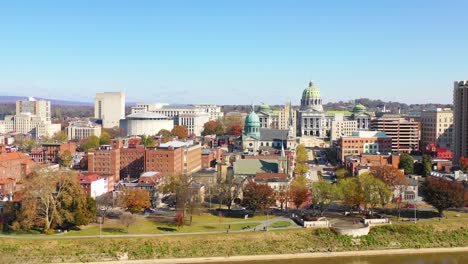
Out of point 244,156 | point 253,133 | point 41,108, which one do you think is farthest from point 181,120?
point 244,156

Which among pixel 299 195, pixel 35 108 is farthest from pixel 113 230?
pixel 35 108

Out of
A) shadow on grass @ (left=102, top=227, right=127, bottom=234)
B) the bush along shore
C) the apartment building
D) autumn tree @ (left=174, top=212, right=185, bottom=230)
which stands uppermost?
the apartment building

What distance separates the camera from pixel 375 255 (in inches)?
1967

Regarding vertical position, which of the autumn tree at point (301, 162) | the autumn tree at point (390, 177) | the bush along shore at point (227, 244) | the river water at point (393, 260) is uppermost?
the autumn tree at point (390, 177)

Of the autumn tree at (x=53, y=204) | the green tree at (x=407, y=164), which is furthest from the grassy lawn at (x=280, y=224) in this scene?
the green tree at (x=407, y=164)

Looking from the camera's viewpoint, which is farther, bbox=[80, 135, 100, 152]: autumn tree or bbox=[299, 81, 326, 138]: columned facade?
bbox=[299, 81, 326, 138]: columned facade

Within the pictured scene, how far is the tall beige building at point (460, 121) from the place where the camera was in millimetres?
96312

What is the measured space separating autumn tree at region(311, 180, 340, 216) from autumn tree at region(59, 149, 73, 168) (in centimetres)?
4822

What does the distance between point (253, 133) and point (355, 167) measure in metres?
35.7

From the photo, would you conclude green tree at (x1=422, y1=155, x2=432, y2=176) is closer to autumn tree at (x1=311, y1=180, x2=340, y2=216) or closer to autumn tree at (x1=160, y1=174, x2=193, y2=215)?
autumn tree at (x1=311, y1=180, x2=340, y2=216)

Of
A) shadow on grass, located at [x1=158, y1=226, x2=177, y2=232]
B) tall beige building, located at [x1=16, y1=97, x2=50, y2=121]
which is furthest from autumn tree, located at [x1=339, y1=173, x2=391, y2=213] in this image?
tall beige building, located at [x1=16, y1=97, x2=50, y2=121]

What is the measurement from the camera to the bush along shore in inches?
1852

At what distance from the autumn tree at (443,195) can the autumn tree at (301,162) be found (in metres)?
30.3

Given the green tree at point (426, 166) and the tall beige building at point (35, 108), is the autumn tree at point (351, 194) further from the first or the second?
the tall beige building at point (35, 108)
